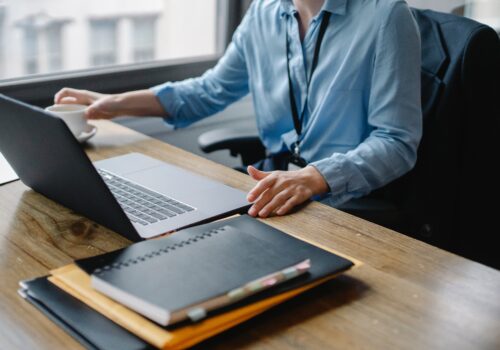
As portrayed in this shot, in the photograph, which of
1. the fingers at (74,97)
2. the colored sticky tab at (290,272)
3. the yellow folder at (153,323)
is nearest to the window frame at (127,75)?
the fingers at (74,97)

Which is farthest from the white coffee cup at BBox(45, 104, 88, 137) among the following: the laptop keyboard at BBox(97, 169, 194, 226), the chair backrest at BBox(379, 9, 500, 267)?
the chair backrest at BBox(379, 9, 500, 267)

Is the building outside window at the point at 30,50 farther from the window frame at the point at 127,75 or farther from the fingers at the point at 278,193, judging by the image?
the fingers at the point at 278,193

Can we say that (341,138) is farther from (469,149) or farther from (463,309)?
(463,309)

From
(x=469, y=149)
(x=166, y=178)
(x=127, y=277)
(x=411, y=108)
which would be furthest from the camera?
(x=469, y=149)

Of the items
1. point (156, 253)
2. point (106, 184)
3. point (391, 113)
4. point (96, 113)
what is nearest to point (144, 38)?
point (96, 113)

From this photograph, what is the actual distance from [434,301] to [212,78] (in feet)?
3.72

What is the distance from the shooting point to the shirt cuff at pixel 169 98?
1.78 metres

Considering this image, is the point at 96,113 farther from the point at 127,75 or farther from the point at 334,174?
the point at 334,174

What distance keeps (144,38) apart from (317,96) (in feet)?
3.07

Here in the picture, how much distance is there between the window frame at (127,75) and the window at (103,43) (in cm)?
5

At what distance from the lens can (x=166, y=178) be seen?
133 centimetres

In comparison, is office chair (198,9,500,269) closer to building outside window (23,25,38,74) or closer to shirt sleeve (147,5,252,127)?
shirt sleeve (147,5,252,127)

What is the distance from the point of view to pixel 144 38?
2.36 metres

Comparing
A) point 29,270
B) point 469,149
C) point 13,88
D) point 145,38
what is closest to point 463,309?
point 29,270
